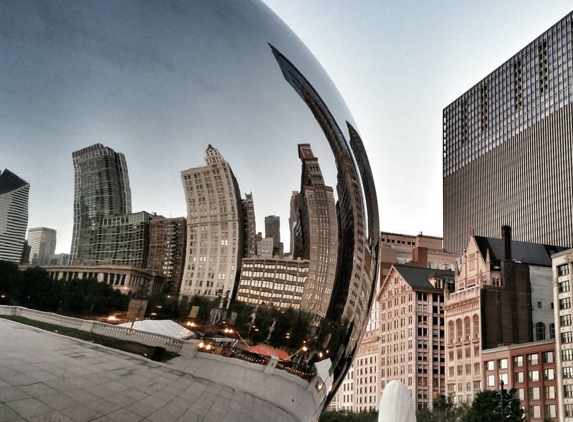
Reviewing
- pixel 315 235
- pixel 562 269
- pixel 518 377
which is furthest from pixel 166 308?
pixel 518 377

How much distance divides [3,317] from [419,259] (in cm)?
13262

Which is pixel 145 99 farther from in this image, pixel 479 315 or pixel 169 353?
pixel 479 315

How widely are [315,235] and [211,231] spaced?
547 mm

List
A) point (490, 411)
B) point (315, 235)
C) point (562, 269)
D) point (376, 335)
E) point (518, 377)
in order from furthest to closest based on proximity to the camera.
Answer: point (376, 335), point (518, 377), point (562, 269), point (490, 411), point (315, 235)

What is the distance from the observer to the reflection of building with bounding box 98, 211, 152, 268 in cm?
238

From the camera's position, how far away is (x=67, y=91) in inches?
94.8

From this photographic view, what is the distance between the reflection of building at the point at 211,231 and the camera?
8.20ft

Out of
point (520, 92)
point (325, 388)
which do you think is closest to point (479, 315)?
point (520, 92)

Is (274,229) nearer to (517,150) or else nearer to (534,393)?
(534,393)

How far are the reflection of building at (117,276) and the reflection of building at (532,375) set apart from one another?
7083 cm

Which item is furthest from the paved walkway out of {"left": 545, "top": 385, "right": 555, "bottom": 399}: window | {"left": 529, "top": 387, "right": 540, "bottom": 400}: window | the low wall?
{"left": 529, "top": 387, "right": 540, "bottom": 400}: window

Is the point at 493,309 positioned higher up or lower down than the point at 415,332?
higher up

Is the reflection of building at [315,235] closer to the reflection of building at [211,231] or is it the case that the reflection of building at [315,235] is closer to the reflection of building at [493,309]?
the reflection of building at [211,231]

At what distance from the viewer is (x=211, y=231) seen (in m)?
2.53
